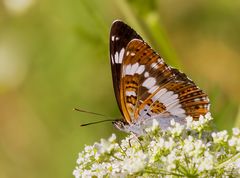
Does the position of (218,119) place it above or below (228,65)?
below

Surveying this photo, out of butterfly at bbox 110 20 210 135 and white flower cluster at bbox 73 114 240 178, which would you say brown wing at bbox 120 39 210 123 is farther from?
white flower cluster at bbox 73 114 240 178

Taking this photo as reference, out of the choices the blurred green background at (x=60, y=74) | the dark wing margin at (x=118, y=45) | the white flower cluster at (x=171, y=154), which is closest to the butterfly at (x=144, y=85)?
the dark wing margin at (x=118, y=45)

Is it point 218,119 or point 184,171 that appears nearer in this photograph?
point 184,171

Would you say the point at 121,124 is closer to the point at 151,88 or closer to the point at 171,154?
the point at 151,88

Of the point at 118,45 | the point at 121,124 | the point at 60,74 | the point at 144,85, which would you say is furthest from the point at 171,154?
the point at 60,74

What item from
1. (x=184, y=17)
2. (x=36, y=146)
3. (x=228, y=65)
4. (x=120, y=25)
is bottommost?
(x=120, y=25)

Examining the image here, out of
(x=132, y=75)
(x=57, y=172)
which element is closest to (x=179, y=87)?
(x=132, y=75)

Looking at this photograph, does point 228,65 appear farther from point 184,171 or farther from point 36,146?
point 184,171
